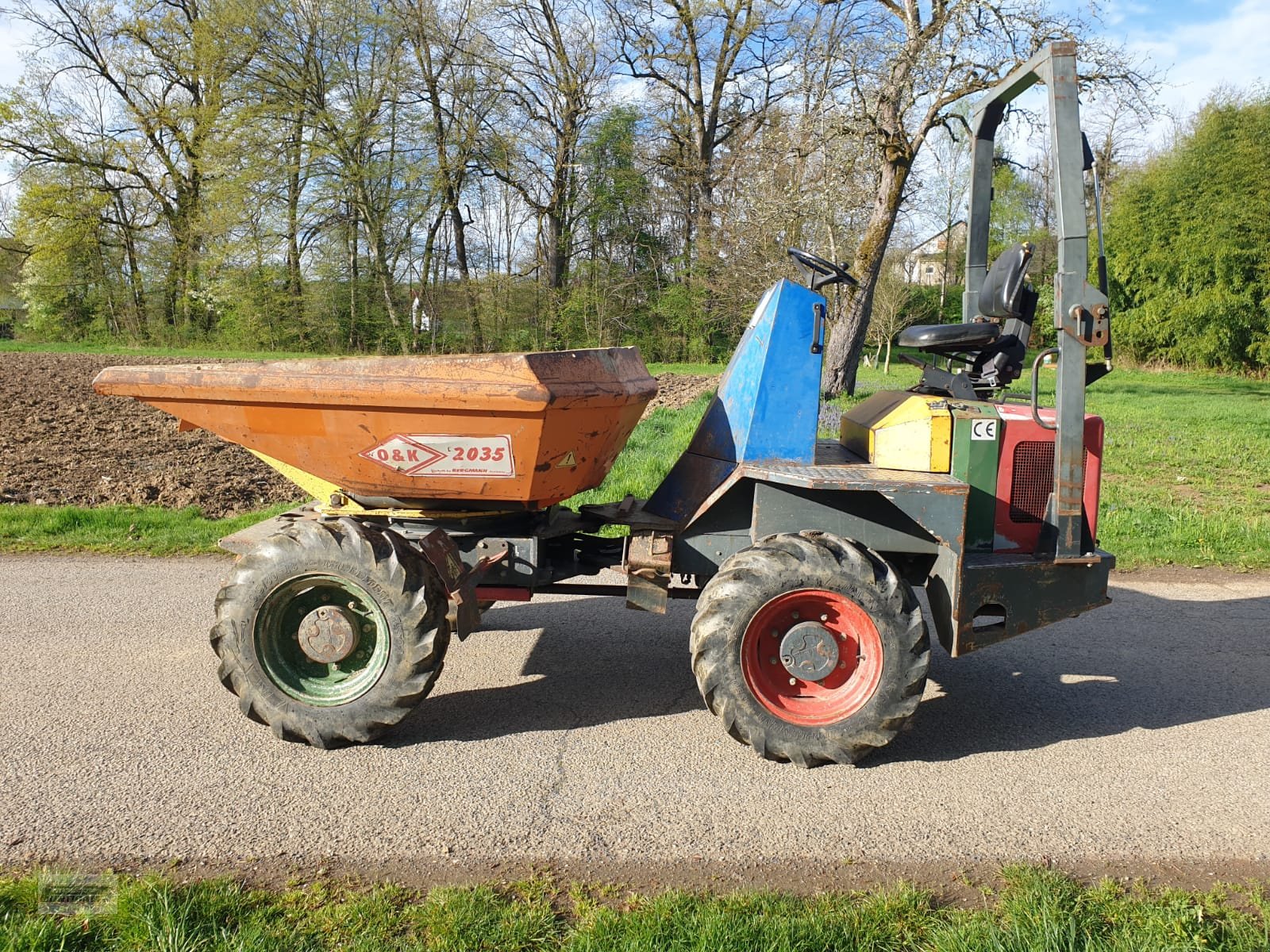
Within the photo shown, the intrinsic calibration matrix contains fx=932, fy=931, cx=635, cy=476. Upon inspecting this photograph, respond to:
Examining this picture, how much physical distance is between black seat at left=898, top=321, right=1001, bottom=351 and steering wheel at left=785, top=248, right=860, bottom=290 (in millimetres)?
391

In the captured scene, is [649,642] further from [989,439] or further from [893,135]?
[893,135]

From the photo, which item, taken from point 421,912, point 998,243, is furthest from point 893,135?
point 998,243

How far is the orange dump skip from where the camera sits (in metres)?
3.58

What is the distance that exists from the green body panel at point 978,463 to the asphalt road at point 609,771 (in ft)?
2.92

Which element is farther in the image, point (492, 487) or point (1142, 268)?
point (1142, 268)

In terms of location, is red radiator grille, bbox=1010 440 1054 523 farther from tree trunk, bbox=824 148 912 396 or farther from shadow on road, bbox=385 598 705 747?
tree trunk, bbox=824 148 912 396

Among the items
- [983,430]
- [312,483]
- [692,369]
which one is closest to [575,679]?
[312,483]

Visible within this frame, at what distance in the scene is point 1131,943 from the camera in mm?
2541

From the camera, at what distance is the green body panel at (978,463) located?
3877 millimetres

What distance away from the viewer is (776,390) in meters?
3.98

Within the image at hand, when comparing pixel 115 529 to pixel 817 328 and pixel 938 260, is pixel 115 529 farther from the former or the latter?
pixel 938 260

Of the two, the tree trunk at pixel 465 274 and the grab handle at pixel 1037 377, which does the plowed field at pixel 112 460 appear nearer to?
the grab handle at pixel 1037 377

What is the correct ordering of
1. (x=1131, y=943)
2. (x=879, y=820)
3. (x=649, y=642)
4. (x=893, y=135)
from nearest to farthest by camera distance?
(x=1131, y=943), (x=879, y=820), (x=649, y=642), (x=893, y=135)

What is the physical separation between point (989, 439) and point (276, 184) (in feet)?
99.0
